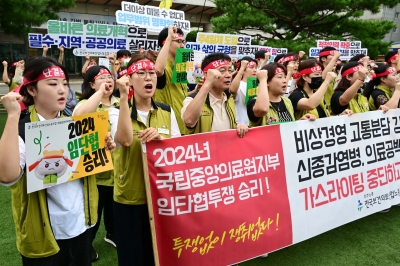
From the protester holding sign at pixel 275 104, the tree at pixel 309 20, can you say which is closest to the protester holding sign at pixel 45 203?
the protester holding sign at pixel 275 104

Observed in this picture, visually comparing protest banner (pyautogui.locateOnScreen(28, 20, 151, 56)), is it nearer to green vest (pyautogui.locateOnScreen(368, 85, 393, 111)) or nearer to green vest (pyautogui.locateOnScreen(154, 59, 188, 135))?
green vest (pyautogui.locateOnScreen(154, 59, 188, 135))

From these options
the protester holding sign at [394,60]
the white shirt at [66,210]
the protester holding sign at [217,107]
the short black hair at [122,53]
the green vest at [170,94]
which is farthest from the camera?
the short black hair at [122,53]

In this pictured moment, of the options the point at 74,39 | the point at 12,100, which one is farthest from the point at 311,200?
the point at 74,39

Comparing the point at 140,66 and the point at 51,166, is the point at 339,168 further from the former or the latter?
the point at 51,166

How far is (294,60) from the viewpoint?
4.56 metres

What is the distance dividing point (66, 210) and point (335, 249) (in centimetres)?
261

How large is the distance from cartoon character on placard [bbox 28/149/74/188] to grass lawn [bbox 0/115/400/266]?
4.85 feet

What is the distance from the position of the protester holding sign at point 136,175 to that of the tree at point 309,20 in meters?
10.2

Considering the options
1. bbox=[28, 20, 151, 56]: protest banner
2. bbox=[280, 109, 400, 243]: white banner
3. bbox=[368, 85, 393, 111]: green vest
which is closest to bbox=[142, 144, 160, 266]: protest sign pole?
bbox=[280, 109, 400, 243]: white banner

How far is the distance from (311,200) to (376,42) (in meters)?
11.1

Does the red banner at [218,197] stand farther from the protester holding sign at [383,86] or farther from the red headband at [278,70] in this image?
the protester holding sign at [383,86]

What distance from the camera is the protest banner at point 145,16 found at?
566cm

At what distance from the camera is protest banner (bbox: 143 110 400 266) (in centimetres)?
228

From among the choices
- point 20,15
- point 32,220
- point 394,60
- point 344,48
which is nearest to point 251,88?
point 32,220
